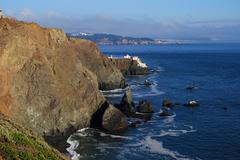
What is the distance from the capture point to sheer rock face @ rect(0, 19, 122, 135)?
53.3 meters

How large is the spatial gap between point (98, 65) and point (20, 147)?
77872 mm

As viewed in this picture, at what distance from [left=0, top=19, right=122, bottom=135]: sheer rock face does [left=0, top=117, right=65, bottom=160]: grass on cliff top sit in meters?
24.8

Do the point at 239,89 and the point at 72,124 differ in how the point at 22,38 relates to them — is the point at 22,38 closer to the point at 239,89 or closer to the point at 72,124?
the point at 72,124

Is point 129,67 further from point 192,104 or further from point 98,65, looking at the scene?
point 192,104

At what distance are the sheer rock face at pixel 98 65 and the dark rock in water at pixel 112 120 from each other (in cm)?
3723

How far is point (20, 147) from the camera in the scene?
24.6 metres

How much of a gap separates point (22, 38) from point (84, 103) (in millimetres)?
12665

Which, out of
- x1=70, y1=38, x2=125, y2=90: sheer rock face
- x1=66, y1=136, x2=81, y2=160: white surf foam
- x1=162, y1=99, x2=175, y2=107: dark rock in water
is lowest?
x1=66, y1=136, x2=81, y2=160: white surf foam

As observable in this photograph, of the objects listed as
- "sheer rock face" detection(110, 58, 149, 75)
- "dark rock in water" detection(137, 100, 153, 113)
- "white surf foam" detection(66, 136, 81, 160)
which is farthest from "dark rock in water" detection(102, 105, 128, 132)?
"sheer rock face" detection(110, 58, 149, 75)

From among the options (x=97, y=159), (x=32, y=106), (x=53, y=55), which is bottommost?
(x=97, y=159)

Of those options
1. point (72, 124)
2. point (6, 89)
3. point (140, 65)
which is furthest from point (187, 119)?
point (140, 65)

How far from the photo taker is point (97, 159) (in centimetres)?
4925

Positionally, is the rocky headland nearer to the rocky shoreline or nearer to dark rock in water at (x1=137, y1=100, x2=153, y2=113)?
dark rock in water at (x1=137, y1=100, x2=153, y2=113)

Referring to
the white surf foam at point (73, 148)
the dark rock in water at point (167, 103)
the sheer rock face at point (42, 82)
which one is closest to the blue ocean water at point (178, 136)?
the white surf foam at point (73, 148)
